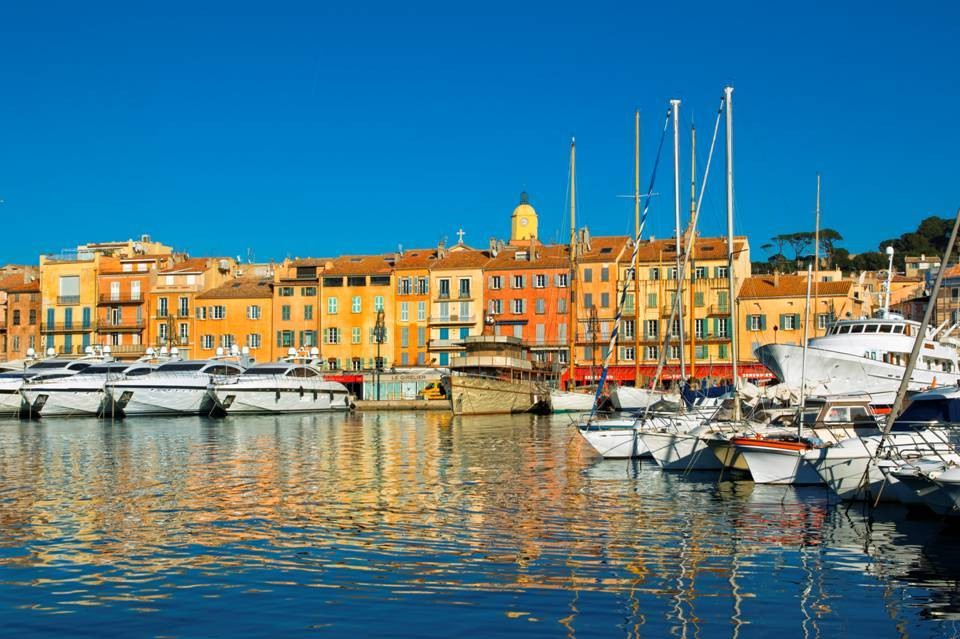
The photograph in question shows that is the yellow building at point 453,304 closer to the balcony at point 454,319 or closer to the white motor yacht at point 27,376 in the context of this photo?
the balcony at point 454,319

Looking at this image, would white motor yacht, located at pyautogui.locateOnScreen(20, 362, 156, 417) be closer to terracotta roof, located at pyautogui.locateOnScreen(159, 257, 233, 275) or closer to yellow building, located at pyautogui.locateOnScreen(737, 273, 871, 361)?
terracotta roof, located at pyautogui.locateOnScreen(159, 257, 233, 275)

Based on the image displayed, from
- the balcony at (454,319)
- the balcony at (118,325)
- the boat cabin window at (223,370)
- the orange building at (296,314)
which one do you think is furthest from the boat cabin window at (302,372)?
the balcony at (118,325)

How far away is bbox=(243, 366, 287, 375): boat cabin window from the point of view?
8112 centimetres

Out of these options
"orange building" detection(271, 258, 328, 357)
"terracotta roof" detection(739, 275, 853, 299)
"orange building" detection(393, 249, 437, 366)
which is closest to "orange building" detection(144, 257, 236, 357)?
"orange building" detection(271, 258, 328, 357)

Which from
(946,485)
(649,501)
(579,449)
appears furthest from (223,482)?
(946,485)

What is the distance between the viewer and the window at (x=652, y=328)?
328 ft

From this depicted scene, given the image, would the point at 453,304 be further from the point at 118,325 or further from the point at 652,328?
the point at 118,325

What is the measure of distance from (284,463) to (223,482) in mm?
6331

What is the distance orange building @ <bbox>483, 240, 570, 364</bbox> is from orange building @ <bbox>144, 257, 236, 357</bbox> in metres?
26.5

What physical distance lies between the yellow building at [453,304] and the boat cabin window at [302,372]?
61.5ft

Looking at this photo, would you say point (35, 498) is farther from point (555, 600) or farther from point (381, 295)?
point (381, 295)

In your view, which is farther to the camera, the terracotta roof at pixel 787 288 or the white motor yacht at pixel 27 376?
the terracotta roof at pixel 787 288

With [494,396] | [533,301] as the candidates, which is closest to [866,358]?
[494,396]

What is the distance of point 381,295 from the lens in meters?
105
